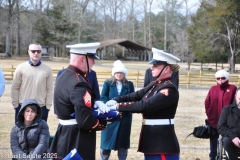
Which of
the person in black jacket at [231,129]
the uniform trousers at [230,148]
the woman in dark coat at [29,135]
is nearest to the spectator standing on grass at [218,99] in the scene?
the person in black jacket at [231,129]

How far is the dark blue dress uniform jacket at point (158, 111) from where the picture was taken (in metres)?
3.77

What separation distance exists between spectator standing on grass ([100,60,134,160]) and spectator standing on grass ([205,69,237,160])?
172 centimetres

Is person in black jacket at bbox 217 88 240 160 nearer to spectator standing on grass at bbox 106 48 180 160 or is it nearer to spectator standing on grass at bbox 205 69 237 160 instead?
spectator standing on grass at bbox 205 69 237 160

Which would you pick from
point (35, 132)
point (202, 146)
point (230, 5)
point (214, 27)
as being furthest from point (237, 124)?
point (214, 27)

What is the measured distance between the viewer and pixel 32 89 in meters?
5.91

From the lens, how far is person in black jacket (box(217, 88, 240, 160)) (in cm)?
569

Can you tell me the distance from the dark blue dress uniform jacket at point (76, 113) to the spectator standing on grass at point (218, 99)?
3639mm

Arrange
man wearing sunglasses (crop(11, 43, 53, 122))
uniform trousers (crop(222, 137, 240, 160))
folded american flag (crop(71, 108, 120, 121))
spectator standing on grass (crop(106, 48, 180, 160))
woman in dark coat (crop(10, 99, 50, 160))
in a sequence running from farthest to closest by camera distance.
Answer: man wearing sunglasses (crop(11, 43, 53, 122))
uniform trousers (crop(222, 137, 240, 160))
woman in dark coat (crop(10, 99, 50, 160))
spectator standing on grass (crop(106, 48, 180, 160))
folded american flag (crop(71, 108, 120, 121))

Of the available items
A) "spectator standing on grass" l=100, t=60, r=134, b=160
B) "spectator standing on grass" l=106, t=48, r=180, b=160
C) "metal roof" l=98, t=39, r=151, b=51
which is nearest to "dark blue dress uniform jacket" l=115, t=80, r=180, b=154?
"spectator standing on grass" l=106, t=48, r=180, b=160

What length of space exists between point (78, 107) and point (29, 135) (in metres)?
1.70

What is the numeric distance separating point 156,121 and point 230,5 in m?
32.3

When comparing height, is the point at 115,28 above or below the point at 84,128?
above

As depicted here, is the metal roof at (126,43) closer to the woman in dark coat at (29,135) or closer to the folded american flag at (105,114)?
the woman in dark coat at (29,135)

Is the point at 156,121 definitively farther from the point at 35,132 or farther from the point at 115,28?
the point at 115,28
